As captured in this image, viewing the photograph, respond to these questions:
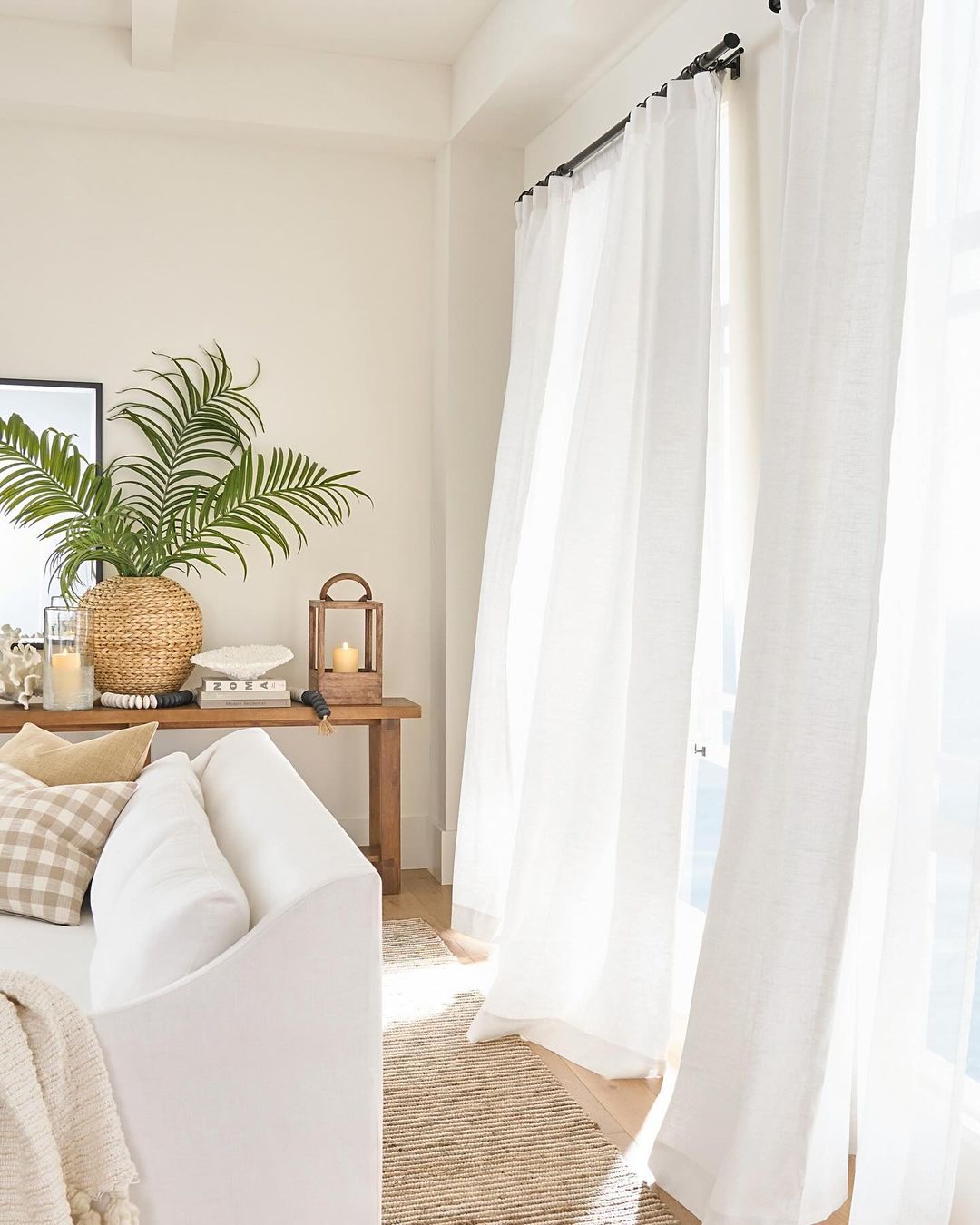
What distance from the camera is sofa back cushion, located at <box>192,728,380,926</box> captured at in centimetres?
169

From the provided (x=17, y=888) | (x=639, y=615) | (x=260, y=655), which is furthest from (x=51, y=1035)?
(x=260, y=655)

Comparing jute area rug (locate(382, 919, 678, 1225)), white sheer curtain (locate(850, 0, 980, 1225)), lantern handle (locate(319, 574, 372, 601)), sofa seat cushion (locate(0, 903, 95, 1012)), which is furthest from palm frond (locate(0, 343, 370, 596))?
white sheer curtain (locate(850, 0, 980, 1225))

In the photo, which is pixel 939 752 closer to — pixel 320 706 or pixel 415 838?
pixel 320 706

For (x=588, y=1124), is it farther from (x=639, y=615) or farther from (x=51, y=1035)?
(x=51, y=1035)

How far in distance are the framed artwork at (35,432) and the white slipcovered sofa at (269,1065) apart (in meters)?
2.53

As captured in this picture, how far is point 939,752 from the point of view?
179cm

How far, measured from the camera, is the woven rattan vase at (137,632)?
3842 mm

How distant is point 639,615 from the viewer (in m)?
2.64

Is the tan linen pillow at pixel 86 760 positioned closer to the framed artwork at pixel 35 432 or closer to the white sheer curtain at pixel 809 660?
the framed artwork at pixel 35 432

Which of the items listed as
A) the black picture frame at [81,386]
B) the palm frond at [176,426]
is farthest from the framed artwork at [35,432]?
the palm frond at [176,426]

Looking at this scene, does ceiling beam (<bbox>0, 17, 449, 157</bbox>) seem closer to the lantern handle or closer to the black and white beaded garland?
the lantern handle

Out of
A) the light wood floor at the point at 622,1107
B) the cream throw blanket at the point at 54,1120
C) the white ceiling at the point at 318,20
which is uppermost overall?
the white ceiling at the point at 318,20

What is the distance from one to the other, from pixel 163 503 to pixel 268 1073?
9.21ft

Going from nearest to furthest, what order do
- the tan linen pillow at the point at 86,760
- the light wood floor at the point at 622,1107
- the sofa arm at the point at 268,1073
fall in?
the sofa arm at the point at 268,1073
the light wood floor at the point at 622,1107
the tan linen pillow at the point at 86,760
